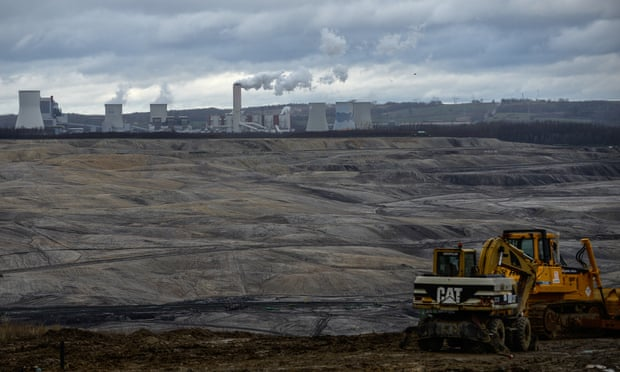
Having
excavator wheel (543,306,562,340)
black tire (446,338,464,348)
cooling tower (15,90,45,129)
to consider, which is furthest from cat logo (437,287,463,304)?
cooling tower (15,90,45,129)

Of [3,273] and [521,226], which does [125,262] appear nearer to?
[3,273]

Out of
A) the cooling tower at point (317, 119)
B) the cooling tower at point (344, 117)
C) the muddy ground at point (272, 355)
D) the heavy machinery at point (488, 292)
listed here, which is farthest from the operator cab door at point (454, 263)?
the cooling tower at point (344, 117)

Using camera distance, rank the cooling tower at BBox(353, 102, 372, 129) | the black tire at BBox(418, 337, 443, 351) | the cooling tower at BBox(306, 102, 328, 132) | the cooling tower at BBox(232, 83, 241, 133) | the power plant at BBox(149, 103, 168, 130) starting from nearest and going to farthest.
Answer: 1. the black tire at BBox(418, 337, 443, 351)
2. the cooling tower at BBox(232, 83, 241, 133)
3. the cooling tower at BBox(306, 102, 328, 132)
4. the power plant at BBox(149, 103, 168, 130)
5. the cooling tower at BBox(353, 102, 372, 129)

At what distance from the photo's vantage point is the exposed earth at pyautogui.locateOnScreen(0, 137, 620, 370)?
20.8 meters

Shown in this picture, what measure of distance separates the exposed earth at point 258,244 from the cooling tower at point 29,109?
Answer: 2726 cm

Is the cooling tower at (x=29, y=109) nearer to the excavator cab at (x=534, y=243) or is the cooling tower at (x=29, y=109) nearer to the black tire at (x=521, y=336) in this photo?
the excavator cab at (x=534, y=243)

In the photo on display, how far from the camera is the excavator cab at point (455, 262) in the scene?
1897cm

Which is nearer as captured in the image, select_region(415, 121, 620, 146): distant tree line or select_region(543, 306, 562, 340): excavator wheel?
select_region(543, 306, 562, 340): excavator wheel

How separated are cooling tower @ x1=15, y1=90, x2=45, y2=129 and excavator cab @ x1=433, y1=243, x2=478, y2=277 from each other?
133228mm

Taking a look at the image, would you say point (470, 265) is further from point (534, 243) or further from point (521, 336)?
point (534, 243)

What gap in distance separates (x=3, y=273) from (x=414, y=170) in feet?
240

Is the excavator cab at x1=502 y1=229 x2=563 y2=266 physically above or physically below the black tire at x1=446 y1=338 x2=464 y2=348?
above

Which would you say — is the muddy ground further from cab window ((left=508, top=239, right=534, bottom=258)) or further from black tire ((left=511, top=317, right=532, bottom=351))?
cab window ((left=508, top=239, right=534, bottom=258))

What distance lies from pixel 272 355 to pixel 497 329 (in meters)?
4.28
